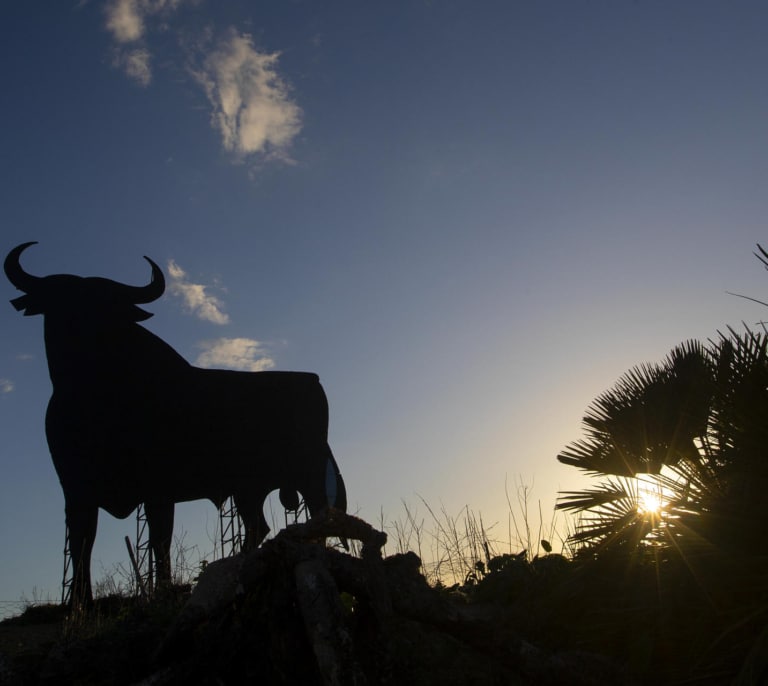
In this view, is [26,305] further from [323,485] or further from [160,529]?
[323,485]

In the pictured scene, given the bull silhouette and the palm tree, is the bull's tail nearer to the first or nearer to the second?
the bull silhouette

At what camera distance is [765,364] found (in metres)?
4.79

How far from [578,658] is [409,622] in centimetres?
104

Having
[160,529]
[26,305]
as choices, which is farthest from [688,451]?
[26,305]

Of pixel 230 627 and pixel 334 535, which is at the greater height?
pixel 334 535

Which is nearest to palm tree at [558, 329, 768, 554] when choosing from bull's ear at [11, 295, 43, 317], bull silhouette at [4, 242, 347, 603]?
bull silhouette at [4, 242, 347, 603]

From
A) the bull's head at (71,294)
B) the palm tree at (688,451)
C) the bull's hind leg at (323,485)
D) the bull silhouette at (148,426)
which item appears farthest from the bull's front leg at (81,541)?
the palm tree at (688,451)

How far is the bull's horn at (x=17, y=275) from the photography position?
35.5 ft

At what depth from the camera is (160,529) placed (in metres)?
10.4

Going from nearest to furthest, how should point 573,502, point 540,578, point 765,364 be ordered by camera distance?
1. point 765,364
2. point 540,578
3. point 573,502

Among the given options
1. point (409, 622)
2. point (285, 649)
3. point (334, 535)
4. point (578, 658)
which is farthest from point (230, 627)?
point (578, 658)

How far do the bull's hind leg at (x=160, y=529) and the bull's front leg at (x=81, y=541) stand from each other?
0.78m

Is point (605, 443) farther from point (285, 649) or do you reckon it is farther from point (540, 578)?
point (285, 649)

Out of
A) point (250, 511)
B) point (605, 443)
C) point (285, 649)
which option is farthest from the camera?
point (250, 511)
